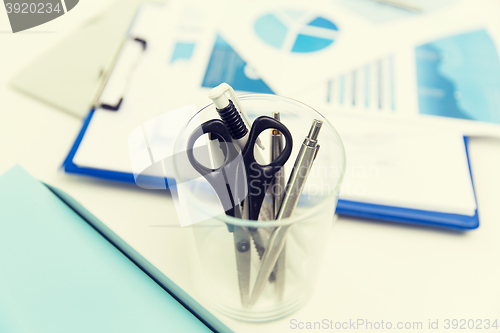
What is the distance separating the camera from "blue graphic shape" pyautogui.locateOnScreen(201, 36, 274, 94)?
42cm

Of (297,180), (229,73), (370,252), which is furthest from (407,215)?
(229,73)

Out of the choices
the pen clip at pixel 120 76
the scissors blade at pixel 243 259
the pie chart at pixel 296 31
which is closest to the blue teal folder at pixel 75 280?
the scissors blade at pixel 243 259

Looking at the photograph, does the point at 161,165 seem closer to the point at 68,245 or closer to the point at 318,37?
the point at 68,245

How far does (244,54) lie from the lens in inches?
17.9

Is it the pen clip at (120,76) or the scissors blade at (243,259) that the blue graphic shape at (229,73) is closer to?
the pen clip at (120,76)

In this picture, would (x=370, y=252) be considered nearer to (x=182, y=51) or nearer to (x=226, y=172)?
(x=226, y=172)

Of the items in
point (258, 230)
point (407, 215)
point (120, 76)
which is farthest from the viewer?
point (120, 76)

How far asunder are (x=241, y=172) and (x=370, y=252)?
0.15 m

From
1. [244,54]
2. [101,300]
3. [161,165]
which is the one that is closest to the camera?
[101,300]

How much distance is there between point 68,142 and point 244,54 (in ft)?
0.75

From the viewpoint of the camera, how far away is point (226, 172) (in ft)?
0.69

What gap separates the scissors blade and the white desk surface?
0.11 feet

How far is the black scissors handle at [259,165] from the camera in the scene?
21 centimetres

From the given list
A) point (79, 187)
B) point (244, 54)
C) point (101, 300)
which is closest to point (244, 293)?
point (101, 300)
